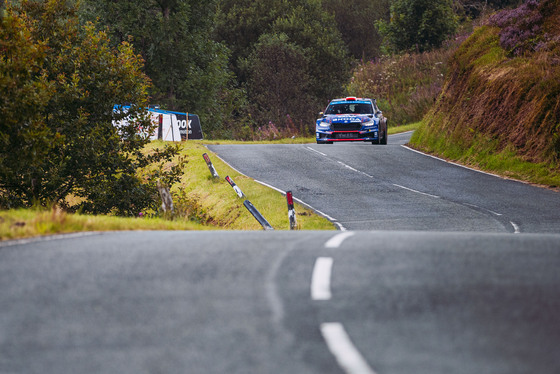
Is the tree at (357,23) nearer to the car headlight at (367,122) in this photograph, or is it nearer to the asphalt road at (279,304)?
the car headlight at (367,122)

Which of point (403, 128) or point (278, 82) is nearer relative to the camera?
point (403, 128)

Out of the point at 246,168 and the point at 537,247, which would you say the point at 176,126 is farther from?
the point at 537,247

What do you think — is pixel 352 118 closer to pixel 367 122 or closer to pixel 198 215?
pixel 367 122

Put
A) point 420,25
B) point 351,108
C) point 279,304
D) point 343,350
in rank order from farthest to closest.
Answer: point 420,25, point 351,108, point 279,304, point 343,350

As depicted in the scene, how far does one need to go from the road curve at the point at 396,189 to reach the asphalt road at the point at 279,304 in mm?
8238

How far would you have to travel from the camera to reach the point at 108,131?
19.9 metres

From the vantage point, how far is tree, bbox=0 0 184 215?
685 inches

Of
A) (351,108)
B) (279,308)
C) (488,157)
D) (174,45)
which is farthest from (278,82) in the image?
(279,308)

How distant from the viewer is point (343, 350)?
443 cm

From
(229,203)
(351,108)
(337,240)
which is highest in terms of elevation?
(337,240)

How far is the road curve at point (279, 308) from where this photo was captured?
4.34m

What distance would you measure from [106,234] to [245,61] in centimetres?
6583

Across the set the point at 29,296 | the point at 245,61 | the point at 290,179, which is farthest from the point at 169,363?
the point at 245,61

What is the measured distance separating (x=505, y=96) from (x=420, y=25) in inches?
1153
